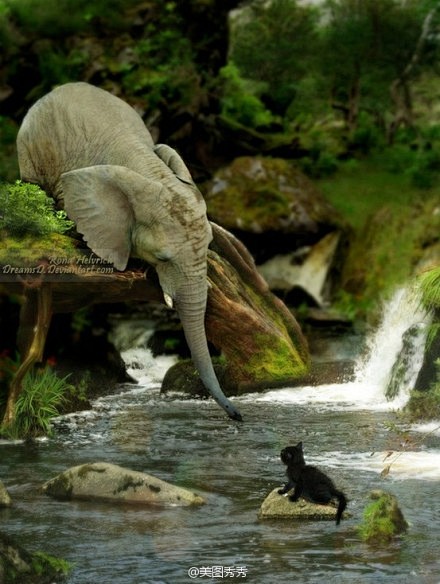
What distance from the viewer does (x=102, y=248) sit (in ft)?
45.9

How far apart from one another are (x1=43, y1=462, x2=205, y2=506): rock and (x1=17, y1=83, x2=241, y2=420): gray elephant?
2932 millimetres

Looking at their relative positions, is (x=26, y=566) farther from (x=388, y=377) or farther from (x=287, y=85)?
(x=287, y=85)

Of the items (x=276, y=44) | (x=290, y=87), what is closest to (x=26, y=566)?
(x=290, y=87)

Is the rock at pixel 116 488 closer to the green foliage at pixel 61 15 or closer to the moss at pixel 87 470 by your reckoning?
the moss at pixel 87 470

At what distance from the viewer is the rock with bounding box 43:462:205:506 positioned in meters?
10.3

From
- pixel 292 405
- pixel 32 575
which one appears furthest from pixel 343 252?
pixel 32 575

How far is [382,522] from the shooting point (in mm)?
9086

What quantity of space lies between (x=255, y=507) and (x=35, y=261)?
462 centimetres

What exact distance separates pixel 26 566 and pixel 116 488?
254cm

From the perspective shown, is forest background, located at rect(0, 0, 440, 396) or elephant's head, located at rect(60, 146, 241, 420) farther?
forest background, located at rect(0, 0, 440, 396)

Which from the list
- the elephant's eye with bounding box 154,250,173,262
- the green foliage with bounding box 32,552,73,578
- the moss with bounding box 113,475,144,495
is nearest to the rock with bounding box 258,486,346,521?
the moss with bounding box 113,475,144,495

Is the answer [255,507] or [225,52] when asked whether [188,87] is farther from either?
[255,507]

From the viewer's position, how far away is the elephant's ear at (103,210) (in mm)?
13961

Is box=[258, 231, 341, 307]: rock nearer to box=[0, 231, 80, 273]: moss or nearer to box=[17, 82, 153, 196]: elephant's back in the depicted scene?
box=[17, 82, 153, 196]: elephant's back
